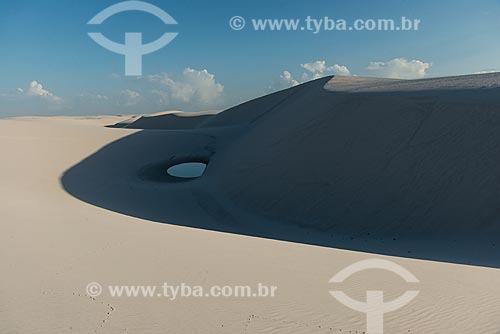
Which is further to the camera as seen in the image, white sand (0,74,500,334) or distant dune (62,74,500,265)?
distant dune (62,74,500,265)

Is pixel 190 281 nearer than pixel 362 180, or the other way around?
pixel 190 281

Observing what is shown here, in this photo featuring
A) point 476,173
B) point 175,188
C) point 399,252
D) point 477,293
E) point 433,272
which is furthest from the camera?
point 175,188

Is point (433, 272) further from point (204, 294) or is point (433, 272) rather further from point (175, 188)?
point (175, 188)

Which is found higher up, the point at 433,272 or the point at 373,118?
the point at 373,118

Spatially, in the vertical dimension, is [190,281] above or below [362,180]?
below

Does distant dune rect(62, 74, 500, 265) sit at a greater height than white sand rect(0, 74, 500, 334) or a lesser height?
greater

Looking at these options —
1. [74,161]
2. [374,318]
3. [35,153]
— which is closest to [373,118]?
[374,318]

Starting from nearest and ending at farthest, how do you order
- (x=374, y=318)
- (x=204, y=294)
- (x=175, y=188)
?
(x=374, y=318)
(x=204, y=294)
(x=175, y=188)

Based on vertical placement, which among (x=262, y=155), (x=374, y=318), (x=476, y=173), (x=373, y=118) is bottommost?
(x=374, y=318)
